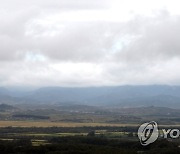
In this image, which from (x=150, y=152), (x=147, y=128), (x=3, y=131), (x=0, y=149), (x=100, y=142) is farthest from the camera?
(x=3, y=131)

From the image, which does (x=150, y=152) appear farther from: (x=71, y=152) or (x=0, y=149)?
(x=0, y=149)

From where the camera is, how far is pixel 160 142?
308 ft

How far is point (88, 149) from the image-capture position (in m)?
87.6

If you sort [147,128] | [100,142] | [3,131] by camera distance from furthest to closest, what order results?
[3,131], [100,142], [147,128]

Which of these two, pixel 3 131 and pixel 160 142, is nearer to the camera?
pixel 160 142

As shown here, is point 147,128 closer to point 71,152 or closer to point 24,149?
point 71,152

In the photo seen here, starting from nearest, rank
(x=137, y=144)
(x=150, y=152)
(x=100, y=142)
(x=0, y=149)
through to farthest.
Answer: (x=150, y=152)
(x=0, y=149)
(x=137, y=144)
(x=100, y=142)

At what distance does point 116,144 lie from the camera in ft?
335

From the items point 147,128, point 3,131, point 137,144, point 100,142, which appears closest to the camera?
point 147,128

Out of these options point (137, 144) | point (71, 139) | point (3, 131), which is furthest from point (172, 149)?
point (3, 131)

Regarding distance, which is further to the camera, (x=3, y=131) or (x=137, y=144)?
(x=3, y=131)

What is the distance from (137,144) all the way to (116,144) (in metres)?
7.01

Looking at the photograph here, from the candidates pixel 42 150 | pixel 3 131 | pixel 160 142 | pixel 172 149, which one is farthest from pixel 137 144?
pixel 3 131

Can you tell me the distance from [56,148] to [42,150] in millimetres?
3494
